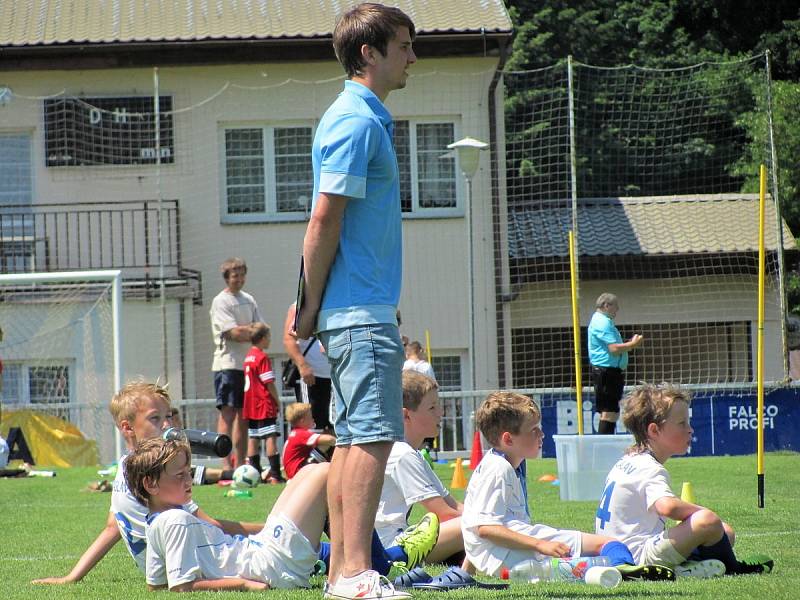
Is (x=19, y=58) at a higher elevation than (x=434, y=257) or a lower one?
higher

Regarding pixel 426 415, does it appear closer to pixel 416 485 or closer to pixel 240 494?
pixel 416 485

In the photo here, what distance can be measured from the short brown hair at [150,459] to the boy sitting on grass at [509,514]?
4.09 ft

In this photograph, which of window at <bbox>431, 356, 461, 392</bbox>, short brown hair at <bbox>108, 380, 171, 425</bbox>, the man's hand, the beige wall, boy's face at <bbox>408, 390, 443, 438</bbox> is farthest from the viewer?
window at <bbox>431, 356, 461, 392</bbox>

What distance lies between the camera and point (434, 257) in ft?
61.9

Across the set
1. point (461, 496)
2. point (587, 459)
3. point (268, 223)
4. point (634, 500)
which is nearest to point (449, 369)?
point (268, 223)

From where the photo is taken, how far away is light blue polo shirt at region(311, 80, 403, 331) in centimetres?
427

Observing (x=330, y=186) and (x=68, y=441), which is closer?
(x=330, y=186)

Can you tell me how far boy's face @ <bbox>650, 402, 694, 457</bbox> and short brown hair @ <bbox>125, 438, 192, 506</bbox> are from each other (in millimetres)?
2011

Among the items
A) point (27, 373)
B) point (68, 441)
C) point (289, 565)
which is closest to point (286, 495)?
point (289, 565)

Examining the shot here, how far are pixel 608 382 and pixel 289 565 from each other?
28.0 feet

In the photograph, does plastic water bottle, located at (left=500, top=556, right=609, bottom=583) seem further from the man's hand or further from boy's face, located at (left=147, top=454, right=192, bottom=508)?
the man's hand

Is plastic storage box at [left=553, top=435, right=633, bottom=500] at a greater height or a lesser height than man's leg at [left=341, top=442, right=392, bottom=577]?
lesser

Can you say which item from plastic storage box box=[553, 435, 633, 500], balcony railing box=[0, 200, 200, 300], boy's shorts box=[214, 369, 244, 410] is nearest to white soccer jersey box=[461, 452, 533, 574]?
plastic storage box box=[553, 435, 633, 500]

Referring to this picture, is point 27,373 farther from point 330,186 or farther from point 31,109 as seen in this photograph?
point 330,186
